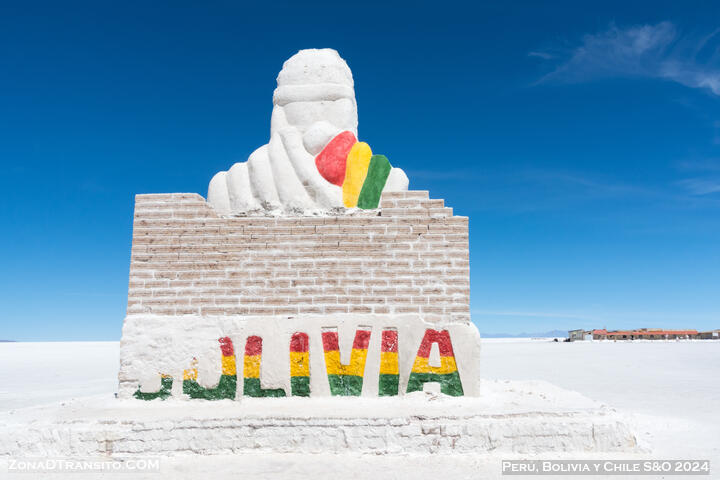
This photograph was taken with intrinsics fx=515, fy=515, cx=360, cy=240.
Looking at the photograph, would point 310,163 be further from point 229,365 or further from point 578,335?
point 578,335

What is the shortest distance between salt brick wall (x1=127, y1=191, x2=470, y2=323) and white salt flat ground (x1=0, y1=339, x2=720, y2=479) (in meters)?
2.05

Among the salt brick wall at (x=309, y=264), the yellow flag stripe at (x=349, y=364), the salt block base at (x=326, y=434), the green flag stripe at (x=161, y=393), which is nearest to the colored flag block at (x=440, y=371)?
the salt brick wall at (x=309, y=264)

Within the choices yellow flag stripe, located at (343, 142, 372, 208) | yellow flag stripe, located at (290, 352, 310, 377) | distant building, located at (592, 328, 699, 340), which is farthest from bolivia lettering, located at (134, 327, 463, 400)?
distant building, located at (592, 328, 699, 340)

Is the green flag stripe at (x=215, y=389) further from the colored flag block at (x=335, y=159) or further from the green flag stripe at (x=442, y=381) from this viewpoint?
the colored flag block at (x=335, y=159)

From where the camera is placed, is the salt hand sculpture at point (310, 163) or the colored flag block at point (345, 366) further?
the salt hand sculpture at point (310, 163)

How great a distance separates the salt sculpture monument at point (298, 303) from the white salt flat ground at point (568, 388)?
144 cm

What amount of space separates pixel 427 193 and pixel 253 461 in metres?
4.05

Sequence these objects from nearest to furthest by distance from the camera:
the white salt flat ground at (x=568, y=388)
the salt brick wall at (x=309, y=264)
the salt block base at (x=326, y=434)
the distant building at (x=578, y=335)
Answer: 1. the white salt flat ground at (x=568, y=388)
2. the salt block base at (x=326, y=434)
3. the salt brick wall at (x=309, y=264)
4. the distant building at (x=578, y=335)

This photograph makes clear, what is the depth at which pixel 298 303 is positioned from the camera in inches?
274

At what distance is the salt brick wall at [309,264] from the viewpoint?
273 inches

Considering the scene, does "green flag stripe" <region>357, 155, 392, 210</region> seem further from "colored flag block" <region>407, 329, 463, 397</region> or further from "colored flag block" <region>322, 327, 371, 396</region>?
"colored flag block" <region>407, 329, 463, 397</region>

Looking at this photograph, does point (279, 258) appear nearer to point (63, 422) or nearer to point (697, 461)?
point (63, 422)

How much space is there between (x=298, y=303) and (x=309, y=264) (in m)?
0.55

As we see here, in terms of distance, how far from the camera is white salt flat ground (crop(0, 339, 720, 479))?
5.15 meters
